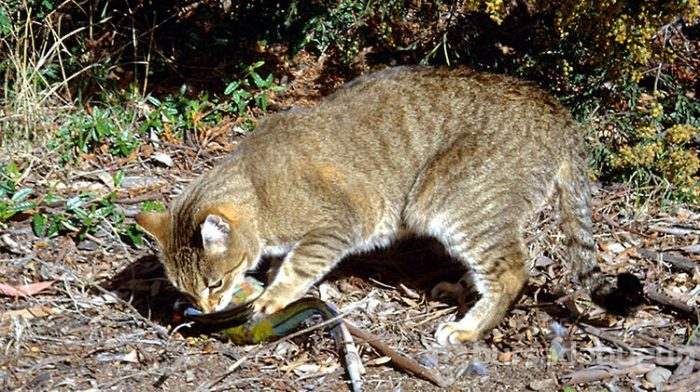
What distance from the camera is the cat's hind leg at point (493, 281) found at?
16.9 ft

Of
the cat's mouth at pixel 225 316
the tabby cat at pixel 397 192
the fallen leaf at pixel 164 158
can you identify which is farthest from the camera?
the fallen leaf at pixel 164 158

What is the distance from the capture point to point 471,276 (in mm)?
5484

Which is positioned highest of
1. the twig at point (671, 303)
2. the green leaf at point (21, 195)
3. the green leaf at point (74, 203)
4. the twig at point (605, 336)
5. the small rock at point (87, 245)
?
the green leaf at point (21, 195)

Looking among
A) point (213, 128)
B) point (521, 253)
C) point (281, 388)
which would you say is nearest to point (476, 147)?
point (521, 253)

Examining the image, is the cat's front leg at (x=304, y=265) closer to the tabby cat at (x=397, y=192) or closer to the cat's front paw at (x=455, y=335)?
the tabby cat at (x=397, y=192)

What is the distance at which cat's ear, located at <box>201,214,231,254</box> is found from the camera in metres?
4.81

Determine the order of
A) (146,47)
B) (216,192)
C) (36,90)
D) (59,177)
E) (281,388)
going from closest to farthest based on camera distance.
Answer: (281,388)
(216,192)
(59,177)
(36,90)
(146,47)

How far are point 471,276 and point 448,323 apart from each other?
39cm

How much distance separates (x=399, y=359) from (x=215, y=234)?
4.11 feet

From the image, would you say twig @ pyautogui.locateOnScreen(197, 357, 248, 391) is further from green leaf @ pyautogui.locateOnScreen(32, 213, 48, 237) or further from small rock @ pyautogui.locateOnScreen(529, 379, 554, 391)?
green leaf @ pyautogui.locateOnScreen(32, 213, 48, 237)

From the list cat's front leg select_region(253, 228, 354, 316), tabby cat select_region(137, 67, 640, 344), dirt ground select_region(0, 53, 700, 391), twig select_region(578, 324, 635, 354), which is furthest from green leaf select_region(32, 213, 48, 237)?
twig select_region(578, 324, 635, 354)

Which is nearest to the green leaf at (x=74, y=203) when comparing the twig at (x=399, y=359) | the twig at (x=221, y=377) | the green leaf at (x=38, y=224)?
the green leaf at (x=38, y=224)

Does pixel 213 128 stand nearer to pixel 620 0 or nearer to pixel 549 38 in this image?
pixel 549 38

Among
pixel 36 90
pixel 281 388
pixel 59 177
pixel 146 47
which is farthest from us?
pixel 146 47
